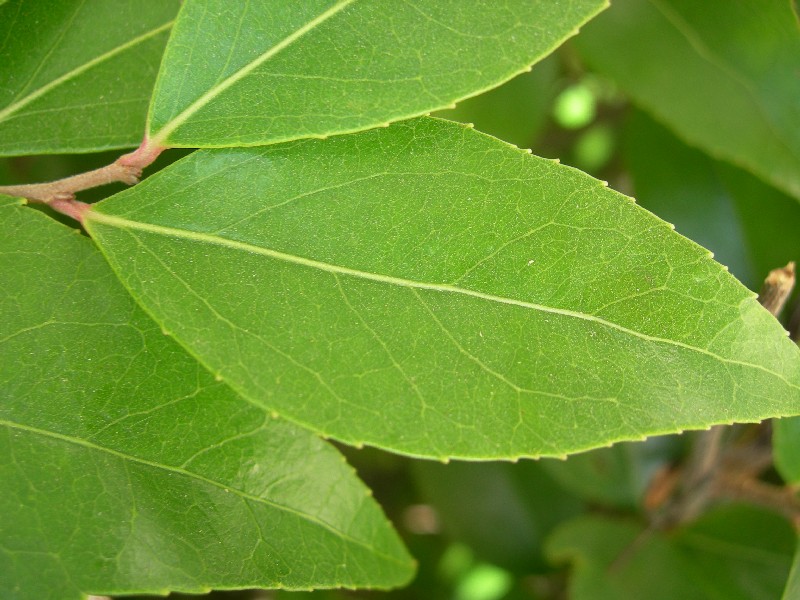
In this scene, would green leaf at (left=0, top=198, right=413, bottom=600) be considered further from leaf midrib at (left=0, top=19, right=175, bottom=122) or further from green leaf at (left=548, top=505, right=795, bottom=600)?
green leaf at (left=548, top=505, right=795, bottom=600)

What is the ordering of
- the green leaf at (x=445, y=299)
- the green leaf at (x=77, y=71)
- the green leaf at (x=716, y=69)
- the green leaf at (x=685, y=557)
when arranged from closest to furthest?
the green leaf at (x=445, y=299) → the green leaf at (x=77, y=71) → the green leaf at (x=716, y=69) → the green leaf at (x=685, y=557)

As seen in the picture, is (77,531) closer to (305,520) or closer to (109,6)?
(305,520)

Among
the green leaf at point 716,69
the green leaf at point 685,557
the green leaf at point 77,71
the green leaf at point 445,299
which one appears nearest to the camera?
the green leaf at point 445,299

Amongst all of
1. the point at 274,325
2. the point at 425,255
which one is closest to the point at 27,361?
the point at 274,325

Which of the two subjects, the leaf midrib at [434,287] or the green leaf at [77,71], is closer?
the leaf midrib at [434,287]

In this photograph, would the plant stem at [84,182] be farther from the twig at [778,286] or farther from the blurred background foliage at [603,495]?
the twig at [778,286]

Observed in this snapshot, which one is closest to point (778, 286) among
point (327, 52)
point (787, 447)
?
point (787, 447)

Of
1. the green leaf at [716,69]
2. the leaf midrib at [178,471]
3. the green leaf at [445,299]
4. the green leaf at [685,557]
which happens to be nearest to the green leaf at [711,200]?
the green leaf at [716,69]
